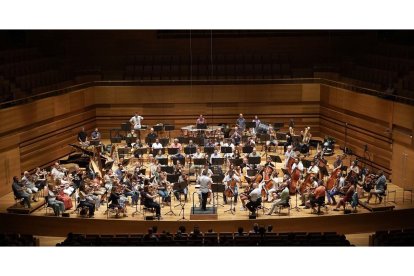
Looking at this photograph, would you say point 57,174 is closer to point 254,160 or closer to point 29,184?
point 29,184

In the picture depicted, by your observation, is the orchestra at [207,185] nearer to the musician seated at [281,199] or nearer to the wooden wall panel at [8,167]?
the musician seated at [281,199]

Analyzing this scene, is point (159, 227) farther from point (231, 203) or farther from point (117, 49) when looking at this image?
point (117, 49)

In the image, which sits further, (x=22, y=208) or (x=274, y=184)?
(x=274, y=184)

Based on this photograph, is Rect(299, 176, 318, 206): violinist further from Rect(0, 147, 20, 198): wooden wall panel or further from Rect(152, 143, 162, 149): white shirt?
Rect(0, 147, 20, 198): wooden wall panel

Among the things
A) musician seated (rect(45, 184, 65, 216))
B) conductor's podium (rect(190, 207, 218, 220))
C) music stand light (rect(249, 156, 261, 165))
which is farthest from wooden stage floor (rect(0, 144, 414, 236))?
music stand light (rect(249, 156, 261, 165))

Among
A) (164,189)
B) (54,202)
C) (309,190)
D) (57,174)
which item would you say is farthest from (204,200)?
(57,174)

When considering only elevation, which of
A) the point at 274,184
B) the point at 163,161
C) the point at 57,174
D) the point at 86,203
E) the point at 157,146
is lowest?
the point at 86,203

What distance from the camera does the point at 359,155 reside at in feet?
53.6

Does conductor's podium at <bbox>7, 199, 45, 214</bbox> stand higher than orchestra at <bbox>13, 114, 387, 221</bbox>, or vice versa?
orchestra at <bbox>13, 114, 387, 221</bbox>

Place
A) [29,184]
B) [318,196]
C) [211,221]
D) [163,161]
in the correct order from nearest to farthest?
[211,221], [318,196], [29,184], [163,161]

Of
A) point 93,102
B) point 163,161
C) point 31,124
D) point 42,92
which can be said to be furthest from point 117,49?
point 163,161

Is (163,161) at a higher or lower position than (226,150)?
lower

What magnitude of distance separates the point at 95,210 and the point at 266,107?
7.93m

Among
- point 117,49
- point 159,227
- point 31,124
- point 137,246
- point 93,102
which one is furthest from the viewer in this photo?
point 117,49
